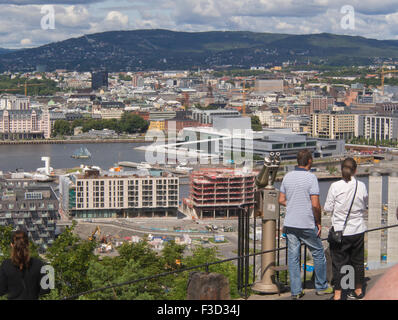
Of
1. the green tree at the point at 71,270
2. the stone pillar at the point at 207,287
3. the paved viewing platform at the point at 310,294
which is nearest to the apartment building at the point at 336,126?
the green tree at the point at 71,270

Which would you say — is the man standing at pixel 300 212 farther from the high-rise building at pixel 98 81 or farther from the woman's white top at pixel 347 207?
the high-rise building at pixel 98 81

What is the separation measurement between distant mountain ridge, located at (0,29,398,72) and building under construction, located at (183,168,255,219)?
148ft

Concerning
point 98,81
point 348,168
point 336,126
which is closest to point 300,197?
point 348,168

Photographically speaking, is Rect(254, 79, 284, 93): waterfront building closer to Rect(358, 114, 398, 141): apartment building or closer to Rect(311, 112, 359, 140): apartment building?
Rect(311, 112, 359, 140): apartment building

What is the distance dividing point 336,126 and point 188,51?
2168 inches

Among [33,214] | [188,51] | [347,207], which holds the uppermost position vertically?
[188,51]

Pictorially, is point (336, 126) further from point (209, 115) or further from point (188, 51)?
point (188, 51)

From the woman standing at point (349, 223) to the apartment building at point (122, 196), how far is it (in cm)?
956

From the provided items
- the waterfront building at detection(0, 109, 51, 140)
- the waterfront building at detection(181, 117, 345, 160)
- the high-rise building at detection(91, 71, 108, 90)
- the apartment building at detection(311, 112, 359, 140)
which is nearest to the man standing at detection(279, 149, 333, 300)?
the waterfront building at detection(181, 117, 345, 160)

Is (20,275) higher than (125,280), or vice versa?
(20,275)

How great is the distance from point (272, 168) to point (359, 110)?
82.2 feet

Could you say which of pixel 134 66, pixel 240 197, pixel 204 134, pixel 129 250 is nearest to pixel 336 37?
pixel 134 66

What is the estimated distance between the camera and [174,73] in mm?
57562

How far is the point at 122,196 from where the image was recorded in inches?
436
